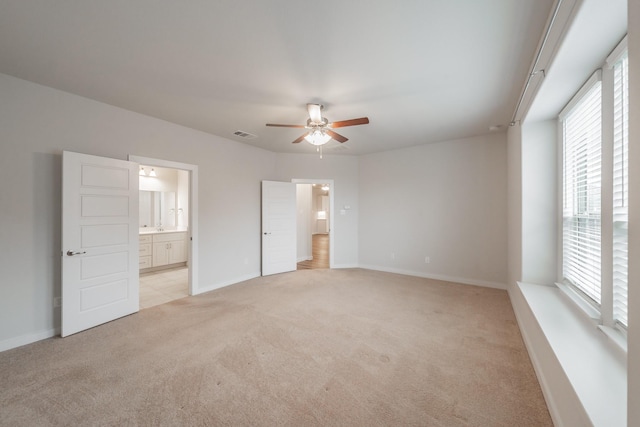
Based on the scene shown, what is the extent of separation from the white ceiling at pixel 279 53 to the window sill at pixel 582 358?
2.17 metres

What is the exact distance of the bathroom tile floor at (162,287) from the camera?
3788mm

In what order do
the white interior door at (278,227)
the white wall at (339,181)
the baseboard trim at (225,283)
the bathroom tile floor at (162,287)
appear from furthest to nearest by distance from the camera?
the white wall at (339,181)
the white interior door at (278,227)
the baseboard trim at (225,283)
the bathroom tile floor at (162,287)

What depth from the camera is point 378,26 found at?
1780 mm

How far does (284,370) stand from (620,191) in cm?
265

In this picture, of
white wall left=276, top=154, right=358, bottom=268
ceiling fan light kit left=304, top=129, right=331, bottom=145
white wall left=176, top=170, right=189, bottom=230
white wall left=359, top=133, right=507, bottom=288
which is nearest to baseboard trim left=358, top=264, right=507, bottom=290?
white wall left=359, top=133, right=507, bottom=288

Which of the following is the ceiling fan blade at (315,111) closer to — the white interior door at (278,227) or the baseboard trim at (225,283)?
the white interior door at (278,227)

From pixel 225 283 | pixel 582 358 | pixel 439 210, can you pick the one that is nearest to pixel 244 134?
pixel 225 283

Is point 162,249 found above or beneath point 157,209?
beneath

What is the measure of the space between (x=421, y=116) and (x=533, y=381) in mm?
3111

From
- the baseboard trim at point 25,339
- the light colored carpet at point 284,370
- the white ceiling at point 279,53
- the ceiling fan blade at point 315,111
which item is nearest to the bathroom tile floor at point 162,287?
the light colored carpet at point 284,370

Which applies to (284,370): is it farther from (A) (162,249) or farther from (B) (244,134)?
(A) (162,249)

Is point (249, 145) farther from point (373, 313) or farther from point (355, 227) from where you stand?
point (373, 313)

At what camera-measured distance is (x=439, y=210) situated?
480cm

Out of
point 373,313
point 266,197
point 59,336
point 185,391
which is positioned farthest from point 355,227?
point 59,336
